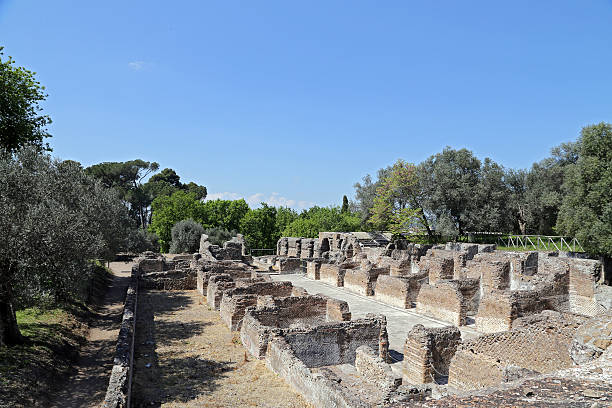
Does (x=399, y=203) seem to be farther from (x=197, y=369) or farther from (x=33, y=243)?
(x=33, y=243)

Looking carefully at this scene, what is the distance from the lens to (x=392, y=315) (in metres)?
17.0

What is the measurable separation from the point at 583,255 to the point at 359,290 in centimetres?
1551

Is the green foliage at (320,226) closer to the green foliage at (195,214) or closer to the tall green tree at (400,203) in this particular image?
the green foliage at (195,214)

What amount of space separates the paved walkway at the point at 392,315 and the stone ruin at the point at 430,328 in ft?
1.20

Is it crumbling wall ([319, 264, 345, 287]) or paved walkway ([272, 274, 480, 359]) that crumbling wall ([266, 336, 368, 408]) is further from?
crumbling wall ([319, 264, 345, 287])

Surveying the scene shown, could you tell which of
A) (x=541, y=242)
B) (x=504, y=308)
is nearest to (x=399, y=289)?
(x=504, y=308)

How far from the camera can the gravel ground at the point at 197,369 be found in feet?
26.7

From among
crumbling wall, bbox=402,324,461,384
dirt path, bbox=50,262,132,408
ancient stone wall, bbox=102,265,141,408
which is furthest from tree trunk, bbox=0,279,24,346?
crumbling wall, bbox=402,324,461,384

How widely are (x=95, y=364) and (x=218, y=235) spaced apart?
1395 inches

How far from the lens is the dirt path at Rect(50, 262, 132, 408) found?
873 centimetres

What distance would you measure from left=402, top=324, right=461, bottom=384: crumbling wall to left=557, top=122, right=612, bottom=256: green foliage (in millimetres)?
17242

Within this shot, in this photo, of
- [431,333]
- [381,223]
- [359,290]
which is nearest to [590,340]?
[431,333]

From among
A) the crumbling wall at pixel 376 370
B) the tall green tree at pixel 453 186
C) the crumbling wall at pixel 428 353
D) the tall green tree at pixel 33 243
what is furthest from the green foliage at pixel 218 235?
the crumbling wall at pixel 376 370

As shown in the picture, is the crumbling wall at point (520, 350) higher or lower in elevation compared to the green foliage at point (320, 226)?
lower
